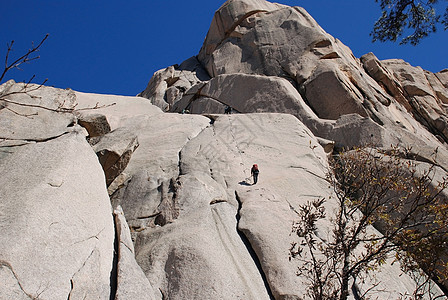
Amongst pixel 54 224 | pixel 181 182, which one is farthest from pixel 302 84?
pixel 54 224

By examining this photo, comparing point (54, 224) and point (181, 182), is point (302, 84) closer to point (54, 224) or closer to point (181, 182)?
point (181, 182)

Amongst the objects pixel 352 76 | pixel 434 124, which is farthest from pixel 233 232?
pixel 434 124

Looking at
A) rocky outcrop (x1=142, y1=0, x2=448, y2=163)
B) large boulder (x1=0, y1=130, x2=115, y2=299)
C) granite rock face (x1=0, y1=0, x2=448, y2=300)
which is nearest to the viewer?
large boulder (x1=0, y1=130, x2=115, y2=299)

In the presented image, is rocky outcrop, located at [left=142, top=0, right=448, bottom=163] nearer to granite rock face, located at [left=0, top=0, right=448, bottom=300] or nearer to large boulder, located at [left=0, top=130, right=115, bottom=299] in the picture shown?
granite rock face, located at [left=0, top=0, right=448, bottom=300]

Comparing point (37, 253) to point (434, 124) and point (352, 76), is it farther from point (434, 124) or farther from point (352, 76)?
point (434, 124)

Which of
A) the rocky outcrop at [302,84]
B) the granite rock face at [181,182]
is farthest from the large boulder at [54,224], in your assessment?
the rocky outcrop at [302,84]

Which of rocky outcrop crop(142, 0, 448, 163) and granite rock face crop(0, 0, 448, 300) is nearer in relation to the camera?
granite rock face crop(0, 0, 448, 300)

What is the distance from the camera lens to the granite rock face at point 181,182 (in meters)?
8.86

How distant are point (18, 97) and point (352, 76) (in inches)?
696

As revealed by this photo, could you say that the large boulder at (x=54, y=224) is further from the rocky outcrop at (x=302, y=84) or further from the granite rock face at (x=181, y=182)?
the rocky outcrop at (x=302, y=84)

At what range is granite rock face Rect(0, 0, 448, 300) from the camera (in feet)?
29.1

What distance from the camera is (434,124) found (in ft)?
90.1

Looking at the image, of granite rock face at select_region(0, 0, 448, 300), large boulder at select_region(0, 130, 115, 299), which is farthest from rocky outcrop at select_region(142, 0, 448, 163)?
large boulder at select_region(0, 130, 115, 299)

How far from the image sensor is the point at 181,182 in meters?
13.2
